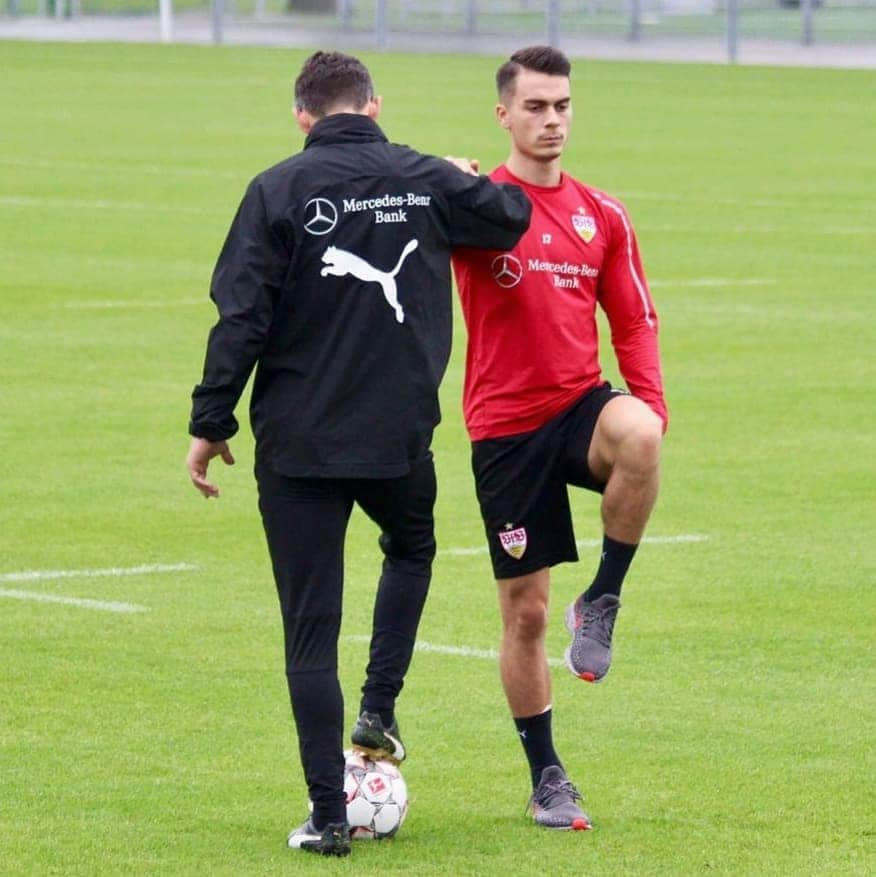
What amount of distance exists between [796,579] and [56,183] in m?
19.7

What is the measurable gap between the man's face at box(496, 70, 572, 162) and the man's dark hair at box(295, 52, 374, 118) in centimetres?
64

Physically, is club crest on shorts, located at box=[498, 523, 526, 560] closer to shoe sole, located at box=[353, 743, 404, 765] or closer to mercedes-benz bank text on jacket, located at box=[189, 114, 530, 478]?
mercedes-benz bank text on jacket, located at box=[189, 114, 530, 478]

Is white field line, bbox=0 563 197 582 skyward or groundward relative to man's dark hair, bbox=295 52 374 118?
groundward

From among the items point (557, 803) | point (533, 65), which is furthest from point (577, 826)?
point (533, 65)

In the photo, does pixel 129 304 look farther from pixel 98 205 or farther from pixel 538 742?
pixel 538 742

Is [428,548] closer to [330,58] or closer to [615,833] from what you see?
[615,833]

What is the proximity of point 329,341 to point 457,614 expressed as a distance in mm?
3700

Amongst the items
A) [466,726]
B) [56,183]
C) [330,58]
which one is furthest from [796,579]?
[56,183]

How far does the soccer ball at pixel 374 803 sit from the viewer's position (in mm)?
7520

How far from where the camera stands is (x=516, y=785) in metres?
→ 8.16

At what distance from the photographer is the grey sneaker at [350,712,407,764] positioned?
783 centimetres

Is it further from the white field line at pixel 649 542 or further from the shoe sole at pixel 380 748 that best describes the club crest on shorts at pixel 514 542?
the white field line at pixel 649 542

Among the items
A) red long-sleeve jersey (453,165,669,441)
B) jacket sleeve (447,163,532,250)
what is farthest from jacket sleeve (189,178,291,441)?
red long-sleeve jersey (453,165,669,441)

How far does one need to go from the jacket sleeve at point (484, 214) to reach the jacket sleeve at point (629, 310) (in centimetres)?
47
